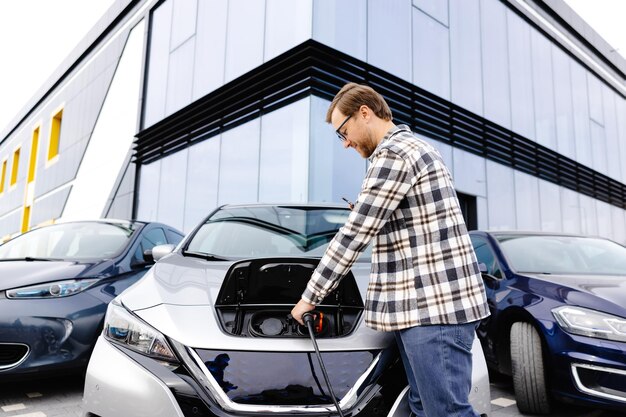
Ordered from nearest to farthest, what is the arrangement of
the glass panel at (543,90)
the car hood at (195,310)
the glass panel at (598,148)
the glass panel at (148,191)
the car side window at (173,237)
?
the car hood at (195,310) → the car side window at (173,237) → the glass panel at (148,191) → the glass panel at (543,90) → the glass panel at (598,148)

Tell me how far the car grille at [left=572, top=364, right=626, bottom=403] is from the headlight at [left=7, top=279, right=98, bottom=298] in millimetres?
3116

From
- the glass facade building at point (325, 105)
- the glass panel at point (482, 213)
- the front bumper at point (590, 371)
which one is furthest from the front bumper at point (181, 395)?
the glass panel at point (482, 213)

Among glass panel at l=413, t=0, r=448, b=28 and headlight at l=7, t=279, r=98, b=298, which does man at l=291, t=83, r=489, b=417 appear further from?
glass panel at l=413, t=0, r=448, b=28

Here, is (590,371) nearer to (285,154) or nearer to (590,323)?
(590,323)

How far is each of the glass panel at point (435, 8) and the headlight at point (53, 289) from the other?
991 centimetres

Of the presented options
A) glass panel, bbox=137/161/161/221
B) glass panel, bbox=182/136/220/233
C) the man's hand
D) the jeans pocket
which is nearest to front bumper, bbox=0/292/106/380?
the man's hand

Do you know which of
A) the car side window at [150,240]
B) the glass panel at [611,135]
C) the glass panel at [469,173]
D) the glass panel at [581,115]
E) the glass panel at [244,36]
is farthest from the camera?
the glass panel at [611,135]

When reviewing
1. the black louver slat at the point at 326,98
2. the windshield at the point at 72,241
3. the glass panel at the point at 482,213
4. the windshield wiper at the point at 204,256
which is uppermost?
the black louver slat at the point at 326,98

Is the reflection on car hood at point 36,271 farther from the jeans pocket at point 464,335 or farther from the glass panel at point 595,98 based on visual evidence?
the glass panel at point 595,98

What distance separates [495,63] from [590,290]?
11.7 metres

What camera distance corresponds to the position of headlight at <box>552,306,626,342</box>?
93.4 inches

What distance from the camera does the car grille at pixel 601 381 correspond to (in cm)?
230

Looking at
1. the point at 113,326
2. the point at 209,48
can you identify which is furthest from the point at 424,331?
the point at 209,48

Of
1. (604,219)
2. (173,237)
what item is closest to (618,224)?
(604,219)
